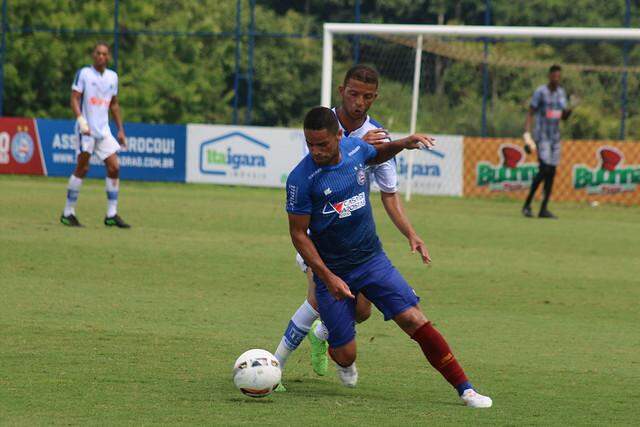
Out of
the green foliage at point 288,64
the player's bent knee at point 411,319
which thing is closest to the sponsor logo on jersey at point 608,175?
the green foliage at point 288,64

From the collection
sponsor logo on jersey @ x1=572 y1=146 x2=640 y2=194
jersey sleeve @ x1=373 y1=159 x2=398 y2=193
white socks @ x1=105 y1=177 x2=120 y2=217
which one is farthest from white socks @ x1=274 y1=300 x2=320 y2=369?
sponsor logo on jersey @ x1=572 y1=146 x2=640 y2=194

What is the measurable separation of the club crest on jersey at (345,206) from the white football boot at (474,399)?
1.11m

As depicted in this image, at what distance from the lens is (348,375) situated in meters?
6.55

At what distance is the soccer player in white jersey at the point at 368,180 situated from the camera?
21.8 feet

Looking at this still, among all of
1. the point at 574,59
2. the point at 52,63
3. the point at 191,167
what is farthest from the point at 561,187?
the point at 52,63

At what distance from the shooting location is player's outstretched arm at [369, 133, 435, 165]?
614cm

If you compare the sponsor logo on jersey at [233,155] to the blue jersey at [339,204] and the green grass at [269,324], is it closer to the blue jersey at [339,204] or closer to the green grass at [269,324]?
the green grass at [269,324]

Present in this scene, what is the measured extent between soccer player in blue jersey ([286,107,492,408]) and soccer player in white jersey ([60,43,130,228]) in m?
8.57

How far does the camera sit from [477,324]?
8.90 meters

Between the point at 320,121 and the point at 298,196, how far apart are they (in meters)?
0.42

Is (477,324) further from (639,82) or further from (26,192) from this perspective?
(639,82)

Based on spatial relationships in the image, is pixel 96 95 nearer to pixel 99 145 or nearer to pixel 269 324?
pixel 99 145

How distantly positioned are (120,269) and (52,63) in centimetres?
2535

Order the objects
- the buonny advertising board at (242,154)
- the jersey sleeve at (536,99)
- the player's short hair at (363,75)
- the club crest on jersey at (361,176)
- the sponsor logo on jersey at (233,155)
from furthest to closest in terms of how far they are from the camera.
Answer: the sponsor logo on jersey at (233,155), the buonny advertising board at (242,154), the jersey sleeve at (536,99), the player's short hair at (363,75), the club crest on jersey at (361,176)
